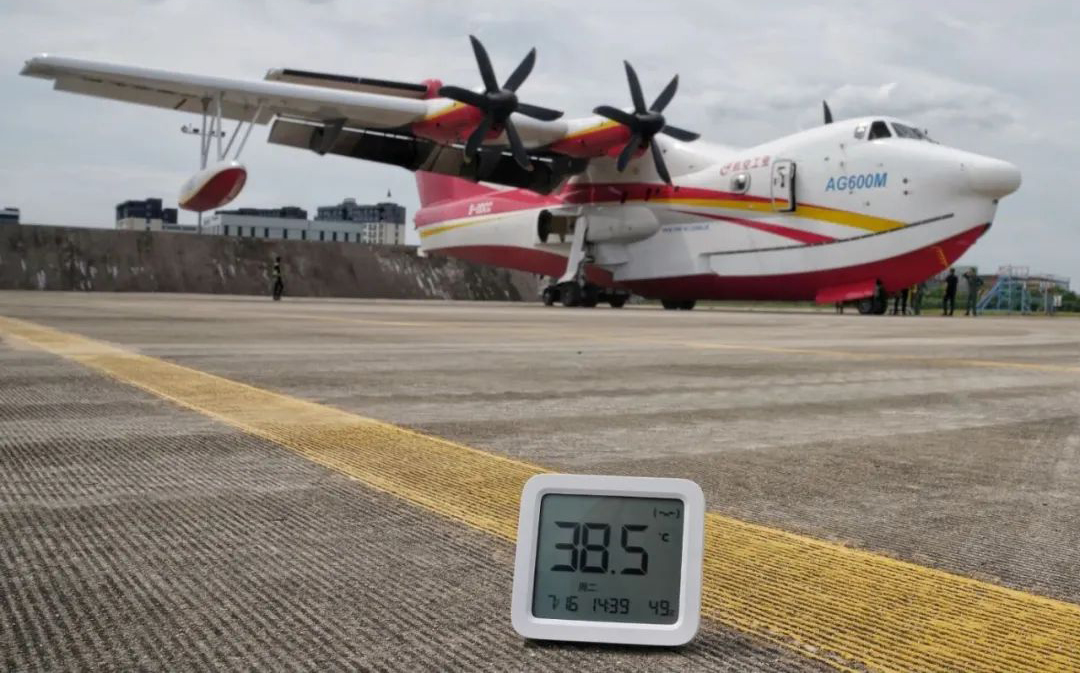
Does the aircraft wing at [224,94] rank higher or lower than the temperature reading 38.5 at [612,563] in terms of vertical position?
higher

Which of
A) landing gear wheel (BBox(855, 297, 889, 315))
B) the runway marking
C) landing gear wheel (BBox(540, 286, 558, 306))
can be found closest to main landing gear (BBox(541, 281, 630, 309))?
landing gear wheel (BBox(540, 286, 558, 306))

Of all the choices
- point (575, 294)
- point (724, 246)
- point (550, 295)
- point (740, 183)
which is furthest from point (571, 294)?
point (740, 183)

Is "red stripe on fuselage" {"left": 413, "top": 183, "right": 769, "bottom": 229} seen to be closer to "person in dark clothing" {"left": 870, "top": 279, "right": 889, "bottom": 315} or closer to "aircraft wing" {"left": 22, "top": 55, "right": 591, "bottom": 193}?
"aircraft wing" {"left": 22, "top": 55, "right": 591, "bottom": 193}

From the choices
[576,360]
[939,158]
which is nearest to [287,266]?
[939,158]

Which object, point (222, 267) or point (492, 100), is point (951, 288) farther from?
point (222, 267)

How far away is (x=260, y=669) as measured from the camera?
1670 millimetres

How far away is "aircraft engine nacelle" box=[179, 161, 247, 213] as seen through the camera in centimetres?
2116

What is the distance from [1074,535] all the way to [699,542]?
5.11 ft

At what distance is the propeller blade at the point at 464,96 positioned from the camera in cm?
2378

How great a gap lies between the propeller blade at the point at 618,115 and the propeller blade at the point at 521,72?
2.36 meters

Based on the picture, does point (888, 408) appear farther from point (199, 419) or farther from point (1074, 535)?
point (199, 419)

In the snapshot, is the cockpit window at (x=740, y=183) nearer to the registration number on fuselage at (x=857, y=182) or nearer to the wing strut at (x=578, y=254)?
the registration number on fuselage at (x=857, y=182)

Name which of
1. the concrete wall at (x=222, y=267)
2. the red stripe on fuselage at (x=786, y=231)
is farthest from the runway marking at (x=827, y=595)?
the concrete wall at (x=222, y=267)

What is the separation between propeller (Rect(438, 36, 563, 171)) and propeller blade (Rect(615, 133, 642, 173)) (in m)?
2.62
